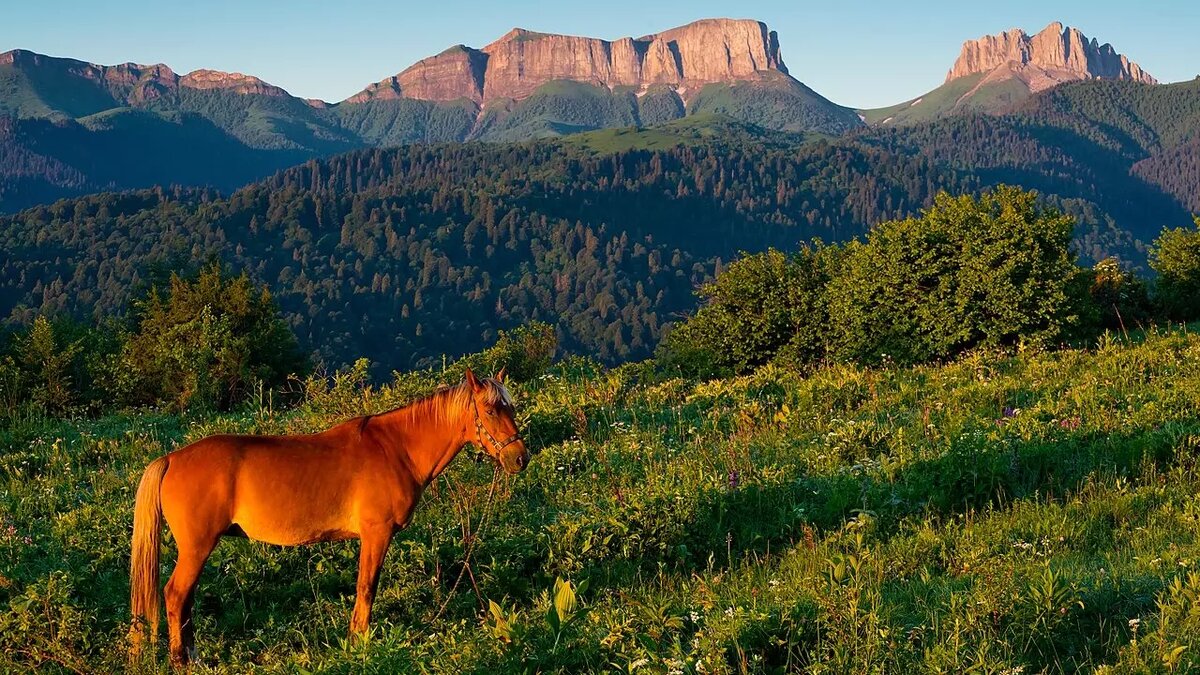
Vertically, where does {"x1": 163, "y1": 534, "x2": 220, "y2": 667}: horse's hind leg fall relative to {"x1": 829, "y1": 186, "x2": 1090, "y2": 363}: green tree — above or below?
below

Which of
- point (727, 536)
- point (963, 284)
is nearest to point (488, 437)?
point (727, 536)

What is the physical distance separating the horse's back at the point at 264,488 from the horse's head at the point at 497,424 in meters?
0.92

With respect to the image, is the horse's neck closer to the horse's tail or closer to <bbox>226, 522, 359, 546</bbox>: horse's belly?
<bbox>226, 522, 359, 546</bbox>: horse's belly

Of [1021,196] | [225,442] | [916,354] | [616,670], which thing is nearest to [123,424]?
[225,442]

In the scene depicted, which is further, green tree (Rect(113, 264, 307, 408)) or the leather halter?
green tree (Rect(113, 264, 307, 408))

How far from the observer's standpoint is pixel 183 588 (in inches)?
247

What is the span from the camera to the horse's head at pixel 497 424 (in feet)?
20.7

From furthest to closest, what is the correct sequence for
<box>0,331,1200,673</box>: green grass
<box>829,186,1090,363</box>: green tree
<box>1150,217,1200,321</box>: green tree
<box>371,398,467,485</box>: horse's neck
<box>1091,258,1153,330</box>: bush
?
1. <box>1150,217,1200,321</box>: green tree
2. <box>1091,258,1153,330</box>: bush
3. <box>829,186,1090,363</box>: green tree
4. <box>371,398,467,485</box>: horse's neck
5. <box>0,331,1200,673</box>: green grass

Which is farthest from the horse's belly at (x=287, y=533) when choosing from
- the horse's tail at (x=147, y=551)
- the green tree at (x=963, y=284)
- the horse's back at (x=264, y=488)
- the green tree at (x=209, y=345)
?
the green tree at (x=963, y=284)

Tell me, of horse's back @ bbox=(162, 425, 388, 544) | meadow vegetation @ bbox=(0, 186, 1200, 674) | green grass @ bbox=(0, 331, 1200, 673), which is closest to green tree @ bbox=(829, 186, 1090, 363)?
meadow vegetation @ bbox=(0, 186, 1200, 674)

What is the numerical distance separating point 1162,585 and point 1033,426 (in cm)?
396

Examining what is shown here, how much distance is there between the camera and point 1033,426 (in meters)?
9.66

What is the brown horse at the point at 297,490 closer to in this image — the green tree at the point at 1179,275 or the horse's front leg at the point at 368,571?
the horse's front leg at the point at 368,571

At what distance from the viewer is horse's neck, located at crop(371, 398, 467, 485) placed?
6578mm
